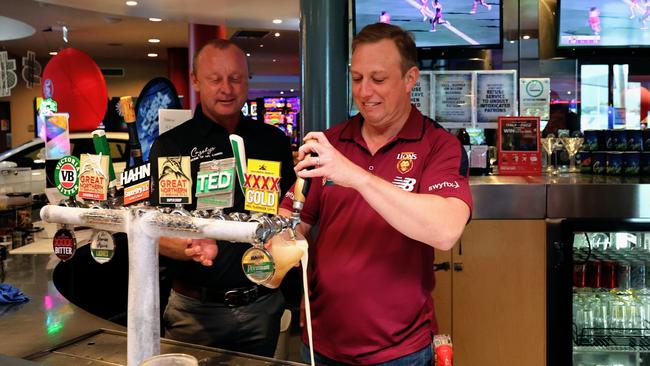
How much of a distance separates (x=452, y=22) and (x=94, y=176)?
277 centimetres

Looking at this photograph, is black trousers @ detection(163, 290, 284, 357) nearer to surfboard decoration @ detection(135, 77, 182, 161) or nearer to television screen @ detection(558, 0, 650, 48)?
surfboard decoration @ detection(135, 77, 182, 161)

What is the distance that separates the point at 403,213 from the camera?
1372mm

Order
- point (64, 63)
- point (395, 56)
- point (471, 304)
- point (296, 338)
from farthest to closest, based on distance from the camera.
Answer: point (64, 63) < point (296, 338) < point (471, 304) < point (395, 56)

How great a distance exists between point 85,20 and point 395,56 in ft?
30.1

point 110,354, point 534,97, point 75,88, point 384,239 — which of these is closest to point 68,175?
point 110,354

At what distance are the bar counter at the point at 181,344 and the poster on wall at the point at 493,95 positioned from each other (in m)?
0.71

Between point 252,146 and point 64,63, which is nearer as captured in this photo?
point 252,146

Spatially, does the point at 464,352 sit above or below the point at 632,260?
below

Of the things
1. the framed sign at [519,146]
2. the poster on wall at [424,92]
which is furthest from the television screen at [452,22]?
the framed sign at [519,146]

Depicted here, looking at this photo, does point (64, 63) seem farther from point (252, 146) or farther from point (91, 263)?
point (252, 146)

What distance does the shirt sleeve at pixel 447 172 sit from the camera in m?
1.50

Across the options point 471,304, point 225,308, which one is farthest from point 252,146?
point 471,304

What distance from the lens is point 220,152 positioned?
81.4 inches

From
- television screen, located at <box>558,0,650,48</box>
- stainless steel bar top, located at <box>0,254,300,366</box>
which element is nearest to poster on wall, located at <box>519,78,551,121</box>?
television screen, located at <box>558,0,650,48</box>
